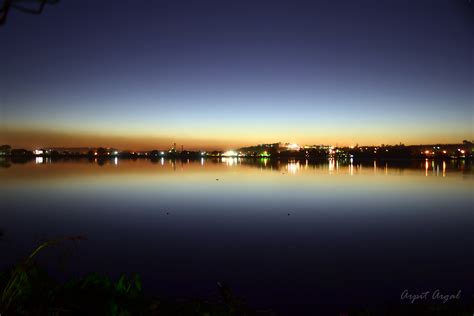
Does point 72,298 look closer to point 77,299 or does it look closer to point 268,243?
point 77,299

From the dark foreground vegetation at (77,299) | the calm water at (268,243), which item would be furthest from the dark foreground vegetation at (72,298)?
the calm water at (268,243)

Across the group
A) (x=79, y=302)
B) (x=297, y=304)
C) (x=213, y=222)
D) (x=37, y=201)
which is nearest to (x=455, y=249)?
(x=297, y=304)

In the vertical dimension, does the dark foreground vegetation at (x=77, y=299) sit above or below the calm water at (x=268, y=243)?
above

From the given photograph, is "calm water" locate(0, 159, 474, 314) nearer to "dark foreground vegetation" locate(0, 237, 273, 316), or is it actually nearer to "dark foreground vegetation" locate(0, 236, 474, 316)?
"dark foreground vegetation" locate(0, 236, 474, 316)

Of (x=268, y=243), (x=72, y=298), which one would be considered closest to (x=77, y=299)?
(x=72, y=298)

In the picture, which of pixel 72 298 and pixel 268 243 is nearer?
pixel 72 298

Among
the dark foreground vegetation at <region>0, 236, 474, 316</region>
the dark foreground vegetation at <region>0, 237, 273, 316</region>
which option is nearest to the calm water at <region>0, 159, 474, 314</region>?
the dark foreground vegetation at <region>0, 236, 474, 316</region>

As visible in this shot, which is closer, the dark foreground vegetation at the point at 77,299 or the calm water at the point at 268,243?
the dark foreground vegetation at the point at 77,299

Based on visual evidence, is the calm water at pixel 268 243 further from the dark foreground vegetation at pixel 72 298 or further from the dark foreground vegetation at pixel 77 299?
the dark foreground vegetation at pixel 72 298

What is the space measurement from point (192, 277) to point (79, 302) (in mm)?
5099

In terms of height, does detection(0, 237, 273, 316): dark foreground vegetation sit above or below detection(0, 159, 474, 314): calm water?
above

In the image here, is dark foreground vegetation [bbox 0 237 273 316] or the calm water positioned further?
the calm water

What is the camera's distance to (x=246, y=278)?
9117 millimetres

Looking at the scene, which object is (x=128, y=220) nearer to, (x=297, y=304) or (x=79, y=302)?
(x=297, y=304)
